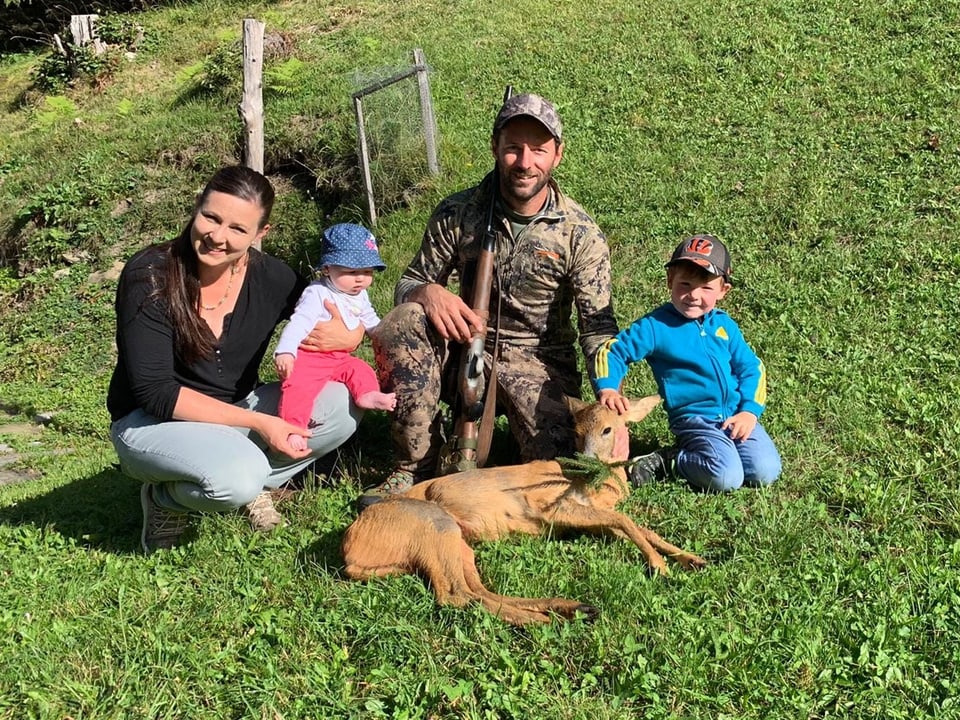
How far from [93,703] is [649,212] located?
6.88 m

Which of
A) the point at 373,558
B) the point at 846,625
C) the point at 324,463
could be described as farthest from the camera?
the point at 324,463

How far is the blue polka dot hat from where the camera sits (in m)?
4.54

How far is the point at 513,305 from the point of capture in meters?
5.02

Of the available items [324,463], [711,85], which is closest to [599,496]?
[324,463]

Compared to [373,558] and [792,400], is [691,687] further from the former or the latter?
[792,400]

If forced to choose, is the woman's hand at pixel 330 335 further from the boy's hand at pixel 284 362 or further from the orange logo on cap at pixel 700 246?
the orange logo on cap at pixel 700 246

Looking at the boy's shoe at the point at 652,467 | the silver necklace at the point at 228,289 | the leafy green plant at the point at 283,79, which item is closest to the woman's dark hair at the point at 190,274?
the silver necklace at the point at 228,289

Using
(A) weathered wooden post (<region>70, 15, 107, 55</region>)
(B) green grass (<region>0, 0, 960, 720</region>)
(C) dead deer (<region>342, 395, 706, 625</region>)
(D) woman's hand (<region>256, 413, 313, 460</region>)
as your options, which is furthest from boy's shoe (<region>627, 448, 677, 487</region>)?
(A) weathered wooden post (<region>70, 15, 107, 55</region>)

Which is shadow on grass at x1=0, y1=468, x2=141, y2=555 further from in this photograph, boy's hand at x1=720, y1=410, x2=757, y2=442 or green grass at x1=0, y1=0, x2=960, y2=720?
boy's hand at x1=720, y1=410, x2=757, y2=442

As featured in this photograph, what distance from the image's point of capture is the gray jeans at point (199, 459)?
4.07 metres

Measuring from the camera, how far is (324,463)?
5.05 meters

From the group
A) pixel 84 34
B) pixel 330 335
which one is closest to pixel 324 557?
pixel 330 335

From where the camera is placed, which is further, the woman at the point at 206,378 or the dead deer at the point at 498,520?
the woman at the point at 206,378

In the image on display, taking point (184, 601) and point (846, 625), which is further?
point (184, 601)
